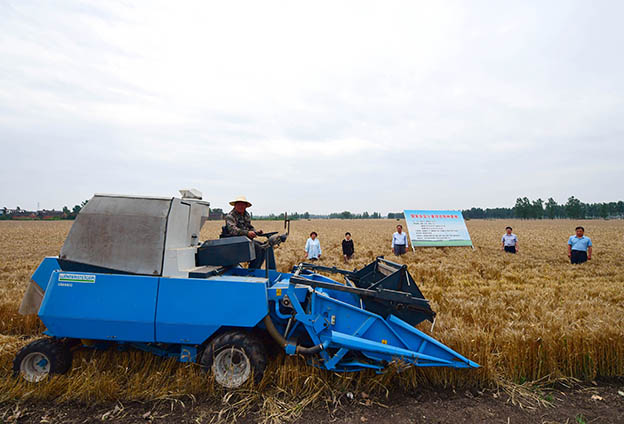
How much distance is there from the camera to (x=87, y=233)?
408cm

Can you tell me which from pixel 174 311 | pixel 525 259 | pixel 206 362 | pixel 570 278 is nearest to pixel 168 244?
pixel 174 311

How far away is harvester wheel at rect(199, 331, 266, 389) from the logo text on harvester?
156 cm

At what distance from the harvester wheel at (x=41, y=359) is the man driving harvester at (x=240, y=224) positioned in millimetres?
2639

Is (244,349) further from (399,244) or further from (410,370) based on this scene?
(399,244)

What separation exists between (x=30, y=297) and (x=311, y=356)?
3743mm

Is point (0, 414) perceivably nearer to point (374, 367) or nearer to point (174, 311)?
point (174, 311)

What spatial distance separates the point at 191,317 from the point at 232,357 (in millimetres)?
670

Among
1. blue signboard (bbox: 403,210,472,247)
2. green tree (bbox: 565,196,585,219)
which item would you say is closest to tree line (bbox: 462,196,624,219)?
green tree (bbox: 565,196,585,219)

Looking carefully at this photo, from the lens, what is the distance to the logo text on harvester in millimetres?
3877

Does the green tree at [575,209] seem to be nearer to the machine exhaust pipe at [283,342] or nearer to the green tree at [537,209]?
the green tree at [537,209]

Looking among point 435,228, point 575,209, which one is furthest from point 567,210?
point 435,228

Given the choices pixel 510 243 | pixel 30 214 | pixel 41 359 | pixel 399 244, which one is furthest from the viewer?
pixel 30 214

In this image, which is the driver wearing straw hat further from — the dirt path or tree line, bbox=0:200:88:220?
tree line, bbox=0:200:88:220

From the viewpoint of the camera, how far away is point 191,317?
3875 millimetres
